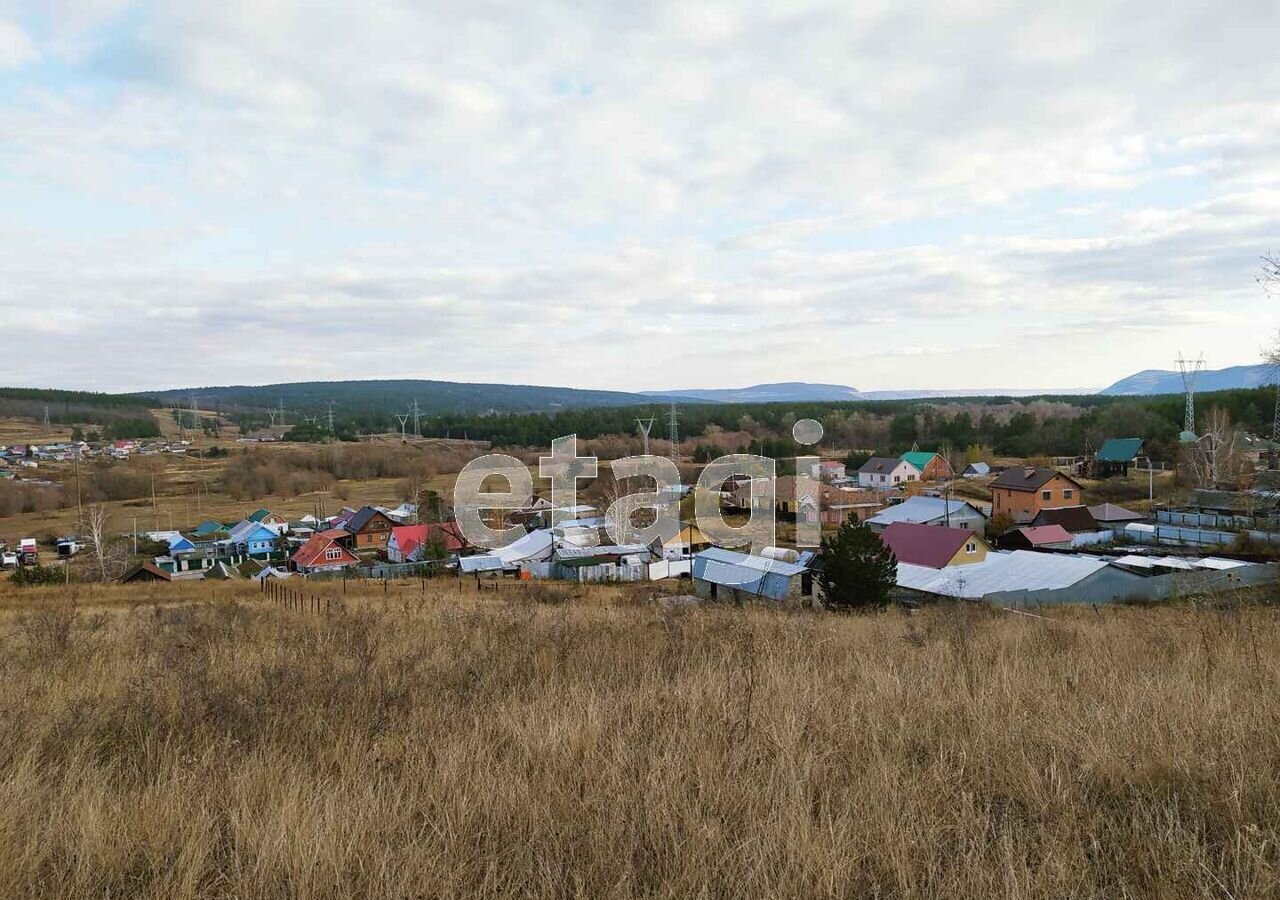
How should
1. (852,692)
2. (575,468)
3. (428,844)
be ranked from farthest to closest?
1. (575,468)
2. (852,692)
3. (428,844)

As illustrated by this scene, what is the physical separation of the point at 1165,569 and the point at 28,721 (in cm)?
2605

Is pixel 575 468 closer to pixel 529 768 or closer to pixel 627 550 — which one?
pixel 627 550

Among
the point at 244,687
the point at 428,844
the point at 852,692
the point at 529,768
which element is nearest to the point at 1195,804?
the point at 852,692

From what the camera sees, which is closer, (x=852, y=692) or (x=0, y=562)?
(x=852, y=692)

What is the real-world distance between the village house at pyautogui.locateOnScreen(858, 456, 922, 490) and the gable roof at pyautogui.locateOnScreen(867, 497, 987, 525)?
1826cm

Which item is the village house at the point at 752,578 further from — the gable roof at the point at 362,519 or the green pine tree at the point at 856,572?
the gable roof at the point at 362,519

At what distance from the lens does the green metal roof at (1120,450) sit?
55.2 m

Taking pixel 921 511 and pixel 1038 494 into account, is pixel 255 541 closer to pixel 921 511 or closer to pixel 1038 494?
pixel 921 511

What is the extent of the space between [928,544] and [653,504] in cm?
2024

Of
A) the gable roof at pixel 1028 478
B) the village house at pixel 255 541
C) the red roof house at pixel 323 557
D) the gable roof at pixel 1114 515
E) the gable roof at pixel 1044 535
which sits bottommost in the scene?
the village house at pixel 255 541

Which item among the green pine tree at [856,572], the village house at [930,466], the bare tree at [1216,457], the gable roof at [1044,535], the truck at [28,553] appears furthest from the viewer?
the village house at [930,466]

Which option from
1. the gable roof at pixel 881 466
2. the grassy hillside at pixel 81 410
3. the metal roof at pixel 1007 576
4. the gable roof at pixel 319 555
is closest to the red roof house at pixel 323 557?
the gable roof at pixel 319 555

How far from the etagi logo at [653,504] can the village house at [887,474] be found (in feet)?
37.3

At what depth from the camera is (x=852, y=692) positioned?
386cm
